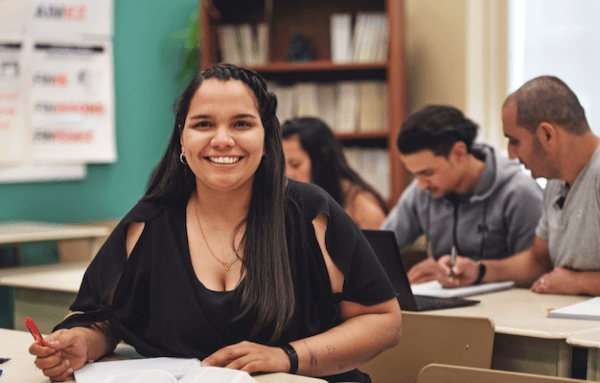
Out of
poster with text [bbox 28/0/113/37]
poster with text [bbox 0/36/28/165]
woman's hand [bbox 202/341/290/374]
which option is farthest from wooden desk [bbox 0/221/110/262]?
woman's hand [bbox 202/341/290/374]

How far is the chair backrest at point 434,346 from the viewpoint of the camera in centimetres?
157

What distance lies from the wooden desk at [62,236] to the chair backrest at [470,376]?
2.11 metres

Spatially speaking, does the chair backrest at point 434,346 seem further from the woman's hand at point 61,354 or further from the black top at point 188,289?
the woman's hand at point 61,354

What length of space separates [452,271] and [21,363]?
1.41 m

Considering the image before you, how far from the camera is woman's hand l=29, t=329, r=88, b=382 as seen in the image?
120 centimetres

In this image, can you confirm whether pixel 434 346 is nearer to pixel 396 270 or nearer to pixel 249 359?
pixel 396 270

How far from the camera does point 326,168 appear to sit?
9.89 ft

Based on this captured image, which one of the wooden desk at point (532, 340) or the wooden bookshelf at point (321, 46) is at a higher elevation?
the wooden bookshelf at point (321, 46)

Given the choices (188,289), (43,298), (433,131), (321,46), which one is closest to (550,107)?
(433,131)

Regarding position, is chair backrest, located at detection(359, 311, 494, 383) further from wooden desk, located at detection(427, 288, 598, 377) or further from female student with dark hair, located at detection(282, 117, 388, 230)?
female student with dark hair, located at detection(282, 117, 388, 230)

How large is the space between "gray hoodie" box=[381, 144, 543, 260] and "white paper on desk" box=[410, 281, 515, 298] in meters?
0.31

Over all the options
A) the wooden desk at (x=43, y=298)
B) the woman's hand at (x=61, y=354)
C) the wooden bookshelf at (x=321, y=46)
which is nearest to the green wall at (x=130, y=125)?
the wooden bookshelf at (x=321, y=46)

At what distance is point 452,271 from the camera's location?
217 centimetres

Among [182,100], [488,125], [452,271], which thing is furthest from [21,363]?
[488,125]
